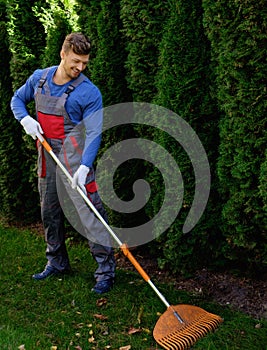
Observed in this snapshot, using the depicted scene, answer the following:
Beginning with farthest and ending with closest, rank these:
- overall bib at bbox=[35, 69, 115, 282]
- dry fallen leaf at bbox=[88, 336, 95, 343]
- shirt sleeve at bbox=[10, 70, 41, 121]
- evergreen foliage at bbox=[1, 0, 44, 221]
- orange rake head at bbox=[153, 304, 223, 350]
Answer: evergreen foliage at bbox=[1, 0, 44, 221] → shirt sleeve at bbox=[10, 70, 41, 121] → overall bib at bbox=[35, 69, 115, 282] → dry fallen leaf at bbox=[88, 336, 95, 343] → orange rake head at bbox=[153, 304, 223, 350]

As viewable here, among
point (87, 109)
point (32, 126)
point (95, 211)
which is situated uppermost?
point (87, 109)

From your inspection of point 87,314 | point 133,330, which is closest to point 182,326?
point 133,330

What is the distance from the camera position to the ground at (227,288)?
13.7 feet

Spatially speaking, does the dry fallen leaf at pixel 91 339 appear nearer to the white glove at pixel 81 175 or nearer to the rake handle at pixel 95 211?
the rake handle at pixel 95 211

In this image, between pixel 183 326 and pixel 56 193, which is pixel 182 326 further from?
pixel 56 193

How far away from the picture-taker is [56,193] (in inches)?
177

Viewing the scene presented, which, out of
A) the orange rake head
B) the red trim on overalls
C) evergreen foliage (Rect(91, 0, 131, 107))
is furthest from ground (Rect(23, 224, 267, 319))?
evergreen foliage (Rect(91, 0, 131, 107))

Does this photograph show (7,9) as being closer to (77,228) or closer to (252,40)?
(77,228)

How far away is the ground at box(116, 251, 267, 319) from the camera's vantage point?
4.19m

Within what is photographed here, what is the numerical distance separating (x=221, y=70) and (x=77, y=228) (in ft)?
7.64

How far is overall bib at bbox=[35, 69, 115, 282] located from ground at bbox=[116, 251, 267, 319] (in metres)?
0.58

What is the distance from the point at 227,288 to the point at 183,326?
0.80 m

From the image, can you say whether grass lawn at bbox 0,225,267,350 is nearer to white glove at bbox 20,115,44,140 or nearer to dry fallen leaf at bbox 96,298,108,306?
dry fallen leaf at bbox 96,298,108,306

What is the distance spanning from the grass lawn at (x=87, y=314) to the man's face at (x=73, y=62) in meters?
1.77
